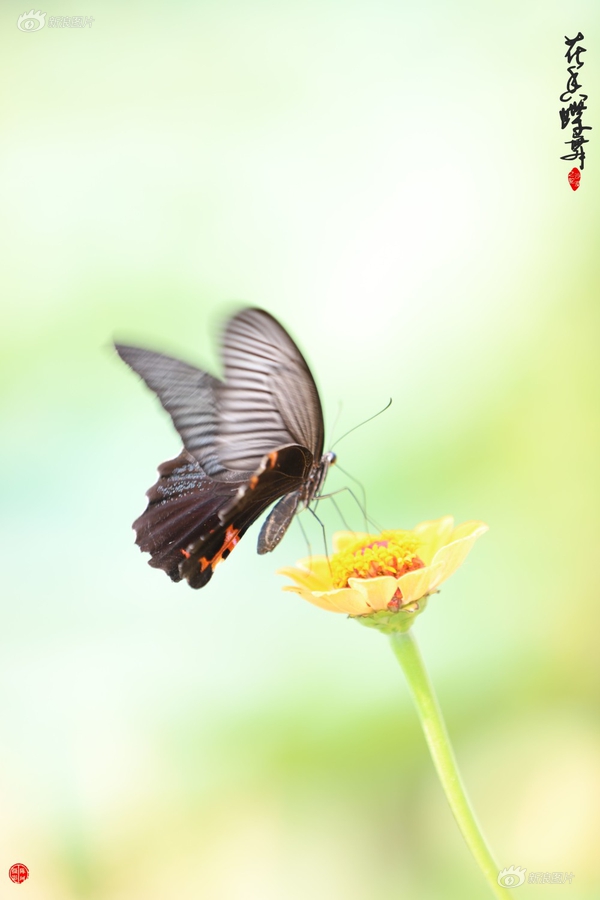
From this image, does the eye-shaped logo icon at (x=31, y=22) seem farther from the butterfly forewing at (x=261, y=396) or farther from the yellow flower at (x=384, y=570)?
the yellow flower at (x=384, y=570)

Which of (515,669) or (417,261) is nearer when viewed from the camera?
(515,669)

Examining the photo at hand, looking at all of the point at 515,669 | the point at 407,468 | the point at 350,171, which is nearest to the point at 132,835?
the point at 515,669

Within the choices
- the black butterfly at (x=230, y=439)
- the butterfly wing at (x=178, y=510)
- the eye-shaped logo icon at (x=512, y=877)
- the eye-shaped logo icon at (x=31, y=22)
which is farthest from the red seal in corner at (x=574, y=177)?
the eye-shaped logo icon at (x=512, y=877)

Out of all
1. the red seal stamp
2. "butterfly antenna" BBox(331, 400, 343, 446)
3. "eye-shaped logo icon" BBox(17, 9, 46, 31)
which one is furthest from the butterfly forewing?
"eye-shaped logo icon" BBox(17, 9, 46, 31)

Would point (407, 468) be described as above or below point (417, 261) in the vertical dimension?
below

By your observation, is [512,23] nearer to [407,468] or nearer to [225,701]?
[407,468]

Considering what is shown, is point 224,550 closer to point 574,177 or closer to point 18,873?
point 18,873
